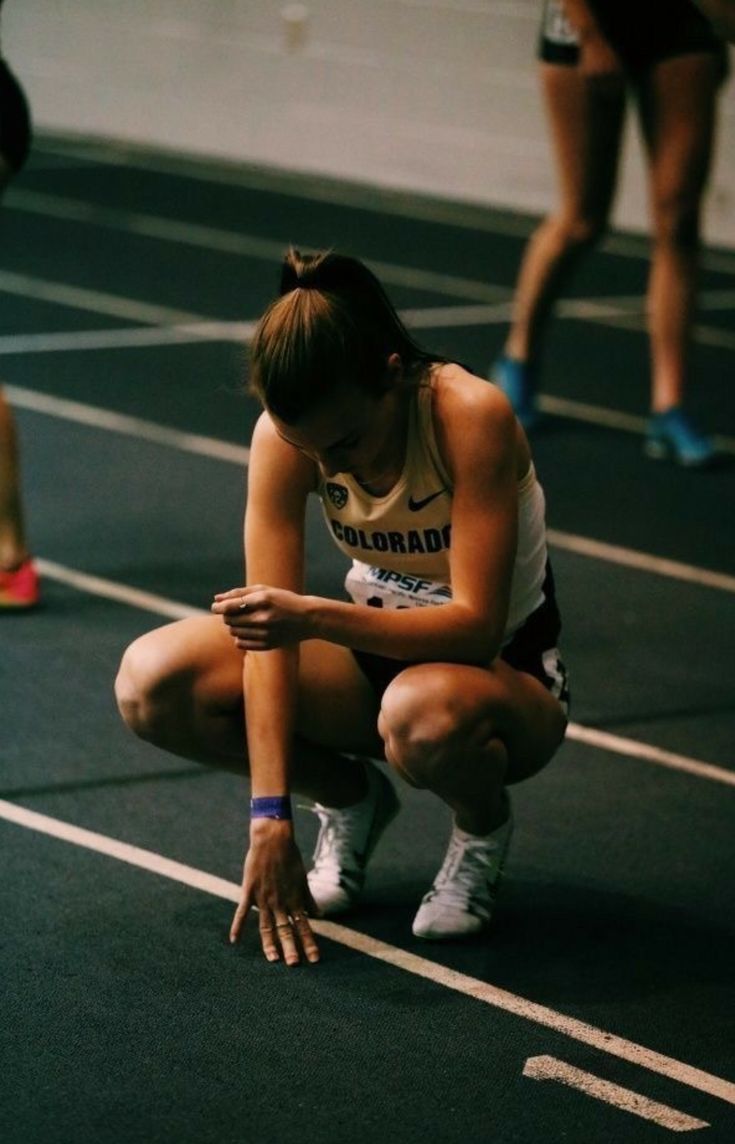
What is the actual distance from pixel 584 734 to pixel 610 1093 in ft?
4.86

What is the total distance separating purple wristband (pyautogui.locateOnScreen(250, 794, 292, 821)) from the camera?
9.55 feet

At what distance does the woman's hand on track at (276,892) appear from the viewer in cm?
290

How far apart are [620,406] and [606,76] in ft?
4.32

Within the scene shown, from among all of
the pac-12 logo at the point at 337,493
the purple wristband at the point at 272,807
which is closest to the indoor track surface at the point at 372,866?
the purple wristband at the point at 272,807

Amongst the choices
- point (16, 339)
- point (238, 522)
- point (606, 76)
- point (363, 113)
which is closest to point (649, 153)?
point (606, 76)

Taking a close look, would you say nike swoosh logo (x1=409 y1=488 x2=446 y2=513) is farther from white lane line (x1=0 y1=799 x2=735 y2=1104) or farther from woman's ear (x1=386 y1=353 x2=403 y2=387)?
white lane line (x1=0 y1=799 x2=735 y2=1104)

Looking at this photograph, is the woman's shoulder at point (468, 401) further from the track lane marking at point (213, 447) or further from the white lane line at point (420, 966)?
the track lane marking at point (213, 447)

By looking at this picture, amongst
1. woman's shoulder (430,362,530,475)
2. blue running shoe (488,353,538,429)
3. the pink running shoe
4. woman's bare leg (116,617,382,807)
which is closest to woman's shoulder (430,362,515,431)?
woman's shoulder (430,362,530,475)

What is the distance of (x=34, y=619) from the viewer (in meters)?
4.68

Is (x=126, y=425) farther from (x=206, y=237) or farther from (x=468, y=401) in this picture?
(x=206, y=237)

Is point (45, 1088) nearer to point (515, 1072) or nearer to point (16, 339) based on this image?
point (515, 1072)

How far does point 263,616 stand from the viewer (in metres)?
2.70

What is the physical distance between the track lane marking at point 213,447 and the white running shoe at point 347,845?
2.03m

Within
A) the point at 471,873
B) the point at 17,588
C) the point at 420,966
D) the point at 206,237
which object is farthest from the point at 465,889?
the point at 206,237
